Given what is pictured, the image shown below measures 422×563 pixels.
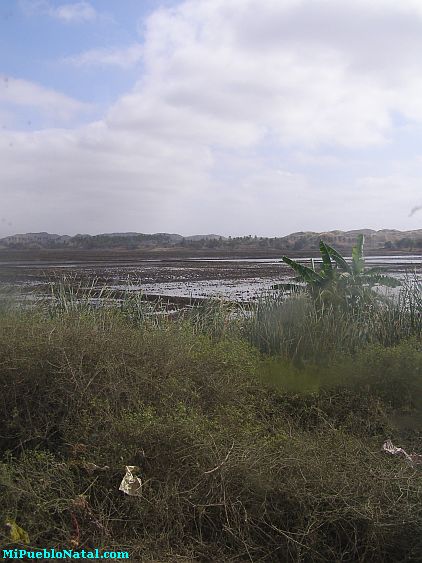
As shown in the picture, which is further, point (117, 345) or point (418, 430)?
point (418, 430)

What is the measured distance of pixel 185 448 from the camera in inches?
150

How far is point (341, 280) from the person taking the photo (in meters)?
8.70

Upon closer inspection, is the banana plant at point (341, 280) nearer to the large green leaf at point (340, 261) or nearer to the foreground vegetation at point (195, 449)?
the large green leaf at point (340, 261)

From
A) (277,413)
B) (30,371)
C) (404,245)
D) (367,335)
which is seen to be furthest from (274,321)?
(404,245)

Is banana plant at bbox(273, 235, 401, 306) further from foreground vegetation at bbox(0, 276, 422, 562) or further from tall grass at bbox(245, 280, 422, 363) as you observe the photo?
foreground vegetation at bbox(0, 276, 422, 562)

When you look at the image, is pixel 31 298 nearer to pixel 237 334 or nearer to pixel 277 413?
pixel 237 334

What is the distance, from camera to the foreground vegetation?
3.40 meters

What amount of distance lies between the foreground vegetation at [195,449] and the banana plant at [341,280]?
253cm

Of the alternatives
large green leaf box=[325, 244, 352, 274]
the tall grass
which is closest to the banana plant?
large green leaf box=[325, 244, 352, 274]

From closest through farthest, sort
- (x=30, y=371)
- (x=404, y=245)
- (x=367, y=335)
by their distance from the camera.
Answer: (x=30, y=371)
(x=367, y=335)
(x=404, y=245)

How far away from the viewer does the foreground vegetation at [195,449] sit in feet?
11.1

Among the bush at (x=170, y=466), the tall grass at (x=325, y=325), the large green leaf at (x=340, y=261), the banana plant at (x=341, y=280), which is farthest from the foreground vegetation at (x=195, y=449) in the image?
the large green leaf at (x=340, y=261)

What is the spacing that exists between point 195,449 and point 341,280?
5.43 meters

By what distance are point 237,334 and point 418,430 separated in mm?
2928
